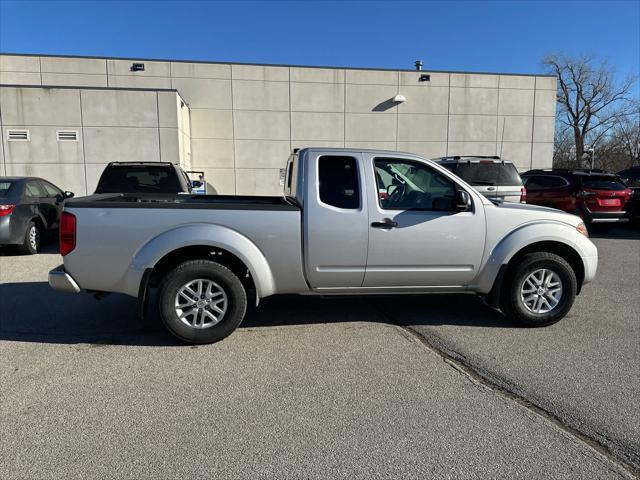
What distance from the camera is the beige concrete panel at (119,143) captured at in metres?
15.8

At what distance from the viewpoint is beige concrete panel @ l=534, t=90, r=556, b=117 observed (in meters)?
21.0

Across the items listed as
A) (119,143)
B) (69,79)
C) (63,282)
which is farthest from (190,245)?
(69,79)

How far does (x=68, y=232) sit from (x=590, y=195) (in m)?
11.9

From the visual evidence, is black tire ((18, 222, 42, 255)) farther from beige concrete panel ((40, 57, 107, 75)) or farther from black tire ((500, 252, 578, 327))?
beige concrete panel ((40, 57, 107, 75))

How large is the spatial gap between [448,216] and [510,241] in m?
0.74

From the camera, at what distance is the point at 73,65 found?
1803 cm

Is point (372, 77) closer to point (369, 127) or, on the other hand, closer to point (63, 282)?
point (369, 127)

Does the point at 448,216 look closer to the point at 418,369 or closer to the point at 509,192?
the point at 418,369

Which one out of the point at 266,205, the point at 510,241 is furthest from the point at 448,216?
the point at 266,205

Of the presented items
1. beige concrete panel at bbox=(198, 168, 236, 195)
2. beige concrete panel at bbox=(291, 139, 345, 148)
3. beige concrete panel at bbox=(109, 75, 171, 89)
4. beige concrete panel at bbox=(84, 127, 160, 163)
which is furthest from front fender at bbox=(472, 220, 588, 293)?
beige concrete panel at bbox=(109, 75, 171, 89)

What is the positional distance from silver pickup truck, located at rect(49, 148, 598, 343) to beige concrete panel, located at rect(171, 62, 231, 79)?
15.3 m

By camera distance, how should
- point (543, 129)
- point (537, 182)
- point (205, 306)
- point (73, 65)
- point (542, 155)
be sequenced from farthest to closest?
1. point (542, 155)
2. point (543, 129)
3. point (73, 65)
4. point (537, 182)
5. point (205, 306)

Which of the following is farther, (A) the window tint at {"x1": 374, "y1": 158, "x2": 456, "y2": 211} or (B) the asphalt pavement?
(A) the window tint at {"x1": 374, "y1": 158, "x2": 456, "y2": 211}

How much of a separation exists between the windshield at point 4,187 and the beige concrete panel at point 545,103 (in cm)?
2070
